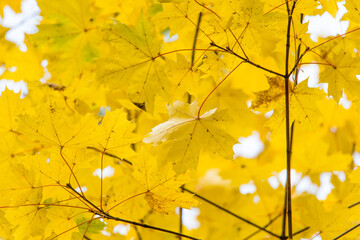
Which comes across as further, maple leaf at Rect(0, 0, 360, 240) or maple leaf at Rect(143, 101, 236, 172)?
maple leaf at Rect(143, 101, 236, 172)

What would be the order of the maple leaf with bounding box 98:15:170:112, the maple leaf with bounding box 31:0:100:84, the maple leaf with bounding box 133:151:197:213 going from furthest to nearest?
the maple leaf with bounding box 31:0:100:84 → the maple leaf with bounding box 98:15:170:112 → the maple leaf with bounding box 133:151:197:213

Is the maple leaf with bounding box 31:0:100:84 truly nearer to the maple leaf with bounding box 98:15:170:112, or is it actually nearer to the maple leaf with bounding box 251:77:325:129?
the maple leaf with bounding box 98:15:170:112

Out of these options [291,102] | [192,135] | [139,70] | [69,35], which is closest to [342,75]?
[291,102]

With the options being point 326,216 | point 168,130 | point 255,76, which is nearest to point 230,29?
point 168,130

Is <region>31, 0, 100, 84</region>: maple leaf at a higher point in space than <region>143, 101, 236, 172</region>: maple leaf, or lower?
higher

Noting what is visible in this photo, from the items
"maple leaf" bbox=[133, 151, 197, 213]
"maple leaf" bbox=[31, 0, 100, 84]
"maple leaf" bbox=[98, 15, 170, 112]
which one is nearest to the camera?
"maple leaf" bbox=[133, 151, 197, 213]

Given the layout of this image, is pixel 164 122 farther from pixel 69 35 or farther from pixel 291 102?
pixel 69 35

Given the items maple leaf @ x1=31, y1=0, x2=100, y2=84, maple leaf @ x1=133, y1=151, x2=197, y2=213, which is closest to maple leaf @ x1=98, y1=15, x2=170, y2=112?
maple leaf @ x1=133, y1=151, x2=197, y2=213

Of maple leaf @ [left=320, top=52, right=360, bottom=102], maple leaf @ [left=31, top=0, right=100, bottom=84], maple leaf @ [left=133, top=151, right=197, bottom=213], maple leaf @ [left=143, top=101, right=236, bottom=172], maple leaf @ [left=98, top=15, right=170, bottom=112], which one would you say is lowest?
maple leaf @ [left=133, top=151, right=197, bottom=213]

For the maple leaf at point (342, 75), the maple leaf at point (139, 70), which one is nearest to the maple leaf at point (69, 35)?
the maple leaf at point (139, 70)

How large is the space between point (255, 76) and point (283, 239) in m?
1.11

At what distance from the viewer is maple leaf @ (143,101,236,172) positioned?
3.90 feet

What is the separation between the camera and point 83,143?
3.36 feet

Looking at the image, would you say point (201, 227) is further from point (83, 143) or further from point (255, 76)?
point (83, 143)
